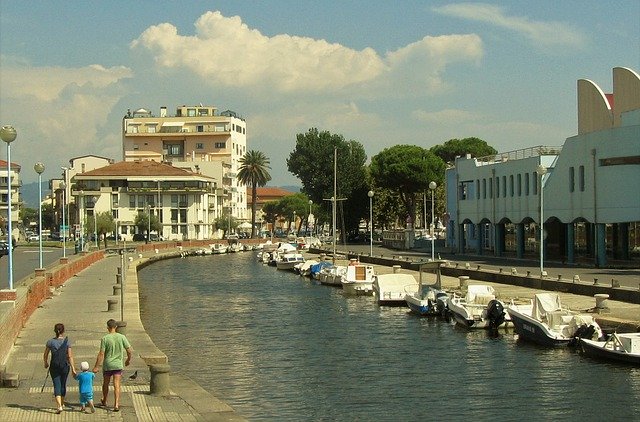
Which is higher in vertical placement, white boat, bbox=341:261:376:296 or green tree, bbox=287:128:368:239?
green tree, bbox=287:128:368:239

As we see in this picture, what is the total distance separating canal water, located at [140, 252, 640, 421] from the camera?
27875 mm

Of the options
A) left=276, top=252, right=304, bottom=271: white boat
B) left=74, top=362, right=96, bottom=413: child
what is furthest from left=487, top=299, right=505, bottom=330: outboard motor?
left=276, top=252, right=304, bottom=271: white boat

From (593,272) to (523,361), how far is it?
33.6 m

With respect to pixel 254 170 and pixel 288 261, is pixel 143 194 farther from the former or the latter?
pixel 288 261

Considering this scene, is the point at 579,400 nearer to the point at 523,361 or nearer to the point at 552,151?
the point at 523,361

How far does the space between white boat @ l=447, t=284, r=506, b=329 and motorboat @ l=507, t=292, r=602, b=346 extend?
239cm

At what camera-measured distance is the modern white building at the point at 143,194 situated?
183000 mm

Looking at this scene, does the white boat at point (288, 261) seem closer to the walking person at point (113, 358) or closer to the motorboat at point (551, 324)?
the motorboat at point (551, 324)

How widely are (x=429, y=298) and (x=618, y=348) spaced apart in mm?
18659

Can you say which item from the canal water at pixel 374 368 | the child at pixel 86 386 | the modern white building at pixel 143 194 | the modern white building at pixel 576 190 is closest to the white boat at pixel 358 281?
the canal water at pixel 374 368

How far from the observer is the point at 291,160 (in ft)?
539

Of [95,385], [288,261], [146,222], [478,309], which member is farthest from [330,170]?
[95,385]

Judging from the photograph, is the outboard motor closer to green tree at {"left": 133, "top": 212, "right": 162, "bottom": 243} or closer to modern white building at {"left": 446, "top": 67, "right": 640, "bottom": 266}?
modern white building at {"left": 446, "top": 67, "right": 640, "bottom": 266}

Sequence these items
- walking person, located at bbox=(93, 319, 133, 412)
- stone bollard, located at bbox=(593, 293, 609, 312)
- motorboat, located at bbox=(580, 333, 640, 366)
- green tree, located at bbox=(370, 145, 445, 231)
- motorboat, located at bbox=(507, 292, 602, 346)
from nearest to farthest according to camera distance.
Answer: walking person, located at bbox=(93, 319, 133, 412)
motorboat, located at bbox=(580, 333, 640, 366)
motorboat, located at bbox=(507, 292, 602, 346)
stone bollard, located at bbox=(593, 293, 609, 312)
green tree, located at bbox=(370, 145, 445, 231)
